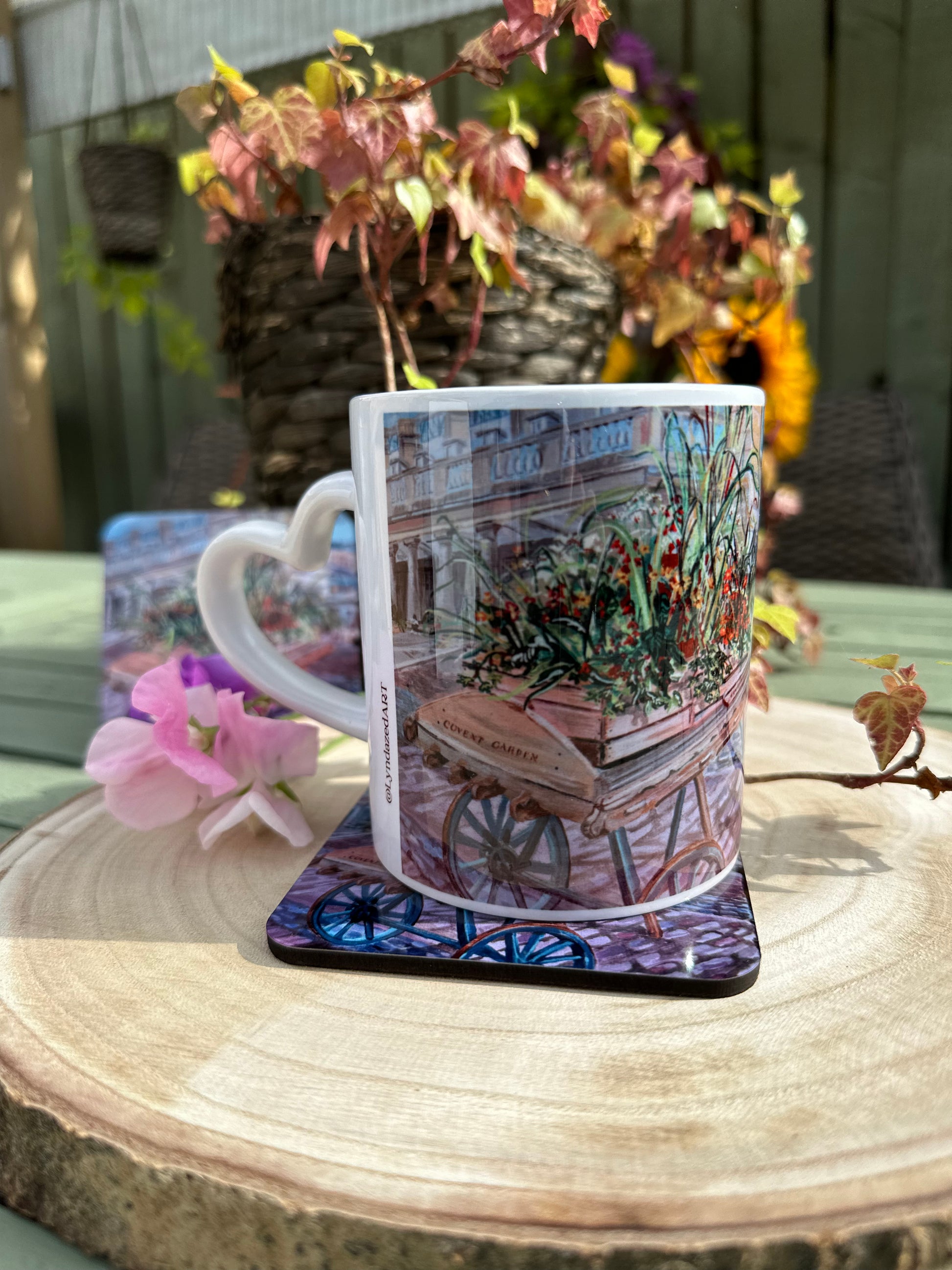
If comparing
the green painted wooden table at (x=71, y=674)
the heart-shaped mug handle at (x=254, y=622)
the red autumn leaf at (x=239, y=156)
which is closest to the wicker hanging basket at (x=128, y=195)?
the green painted wooden table at (x=71, y=674)

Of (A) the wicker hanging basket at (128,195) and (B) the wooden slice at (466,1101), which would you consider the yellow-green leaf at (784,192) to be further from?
(A) the wicker hanging basket at (128,195)

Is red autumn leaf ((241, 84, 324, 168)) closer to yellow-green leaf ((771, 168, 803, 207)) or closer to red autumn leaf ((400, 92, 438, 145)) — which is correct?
red autumn leaf ((400, 92, 438, 145))

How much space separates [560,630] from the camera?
375 millimetres

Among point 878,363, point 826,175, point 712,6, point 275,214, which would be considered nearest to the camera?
point 275,214

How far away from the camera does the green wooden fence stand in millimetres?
1074

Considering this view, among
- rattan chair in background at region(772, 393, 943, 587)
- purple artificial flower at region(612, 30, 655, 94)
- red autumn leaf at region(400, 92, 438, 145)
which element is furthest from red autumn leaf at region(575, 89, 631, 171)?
rattan chair in background at region(772, 393, 943, 587)

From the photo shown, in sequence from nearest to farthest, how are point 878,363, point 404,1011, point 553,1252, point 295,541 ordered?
point 553,1252 → point 404,1011 → point 295,541 → point 878,363

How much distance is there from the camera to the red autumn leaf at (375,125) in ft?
1.82

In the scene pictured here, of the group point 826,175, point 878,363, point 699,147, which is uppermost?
point 699,147

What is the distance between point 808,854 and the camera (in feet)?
1.58

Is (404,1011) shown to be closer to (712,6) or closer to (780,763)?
(780,763)

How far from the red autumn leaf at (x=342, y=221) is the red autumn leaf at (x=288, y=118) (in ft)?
0.15

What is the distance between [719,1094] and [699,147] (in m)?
1.97

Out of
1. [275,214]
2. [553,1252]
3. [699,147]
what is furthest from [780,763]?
[699,147]
